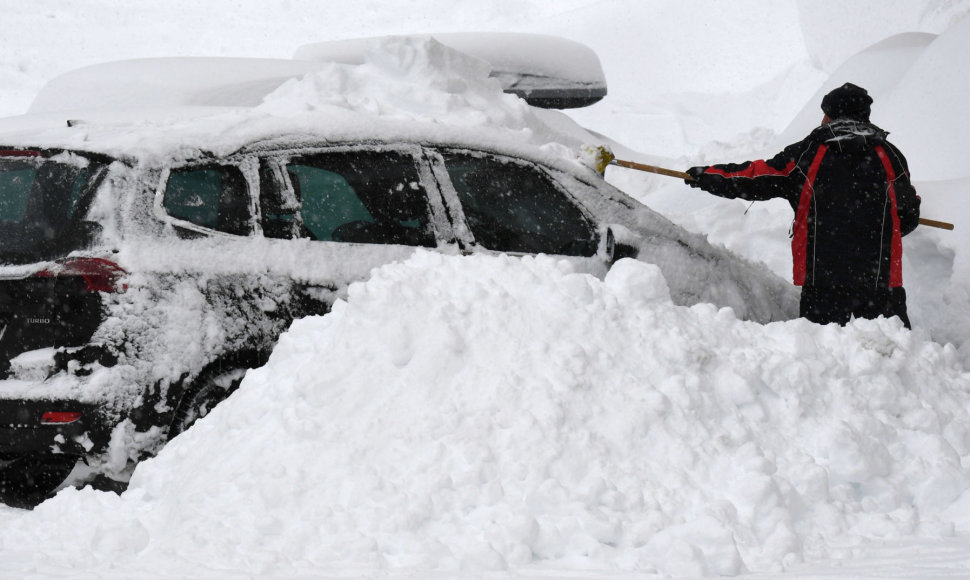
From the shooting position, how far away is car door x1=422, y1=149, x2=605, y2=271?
4.03 meters

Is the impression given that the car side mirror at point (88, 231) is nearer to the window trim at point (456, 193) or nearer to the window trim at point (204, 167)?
the window trim at point (204, 167)

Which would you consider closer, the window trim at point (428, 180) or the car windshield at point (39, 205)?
the car windshield at point (39, 205)

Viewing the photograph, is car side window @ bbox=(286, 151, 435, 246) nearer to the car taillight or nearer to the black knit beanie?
the car taillight

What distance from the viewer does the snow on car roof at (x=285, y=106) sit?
3709 mm

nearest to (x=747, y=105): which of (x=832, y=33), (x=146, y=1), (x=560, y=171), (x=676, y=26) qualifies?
(x=676, y=26)

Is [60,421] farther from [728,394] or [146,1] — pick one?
[146,1]

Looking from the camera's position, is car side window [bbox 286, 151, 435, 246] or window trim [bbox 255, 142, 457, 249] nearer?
car side window [bbox 286, 151, 435, 246]

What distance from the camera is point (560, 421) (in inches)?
121

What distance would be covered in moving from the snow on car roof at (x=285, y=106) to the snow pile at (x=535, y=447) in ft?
2.44

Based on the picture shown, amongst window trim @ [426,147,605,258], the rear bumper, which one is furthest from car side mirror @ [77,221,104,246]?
window trim @ [426,147,605,258]

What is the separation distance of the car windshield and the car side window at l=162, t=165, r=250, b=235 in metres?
0.30

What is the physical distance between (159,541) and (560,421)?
1.30m

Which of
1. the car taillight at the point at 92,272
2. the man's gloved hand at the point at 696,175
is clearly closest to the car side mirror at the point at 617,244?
the man's gloved hand at the point at 696,175

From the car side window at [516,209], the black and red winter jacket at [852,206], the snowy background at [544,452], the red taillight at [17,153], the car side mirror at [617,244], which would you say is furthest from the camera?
the black and red winter jacket at [852,206]
